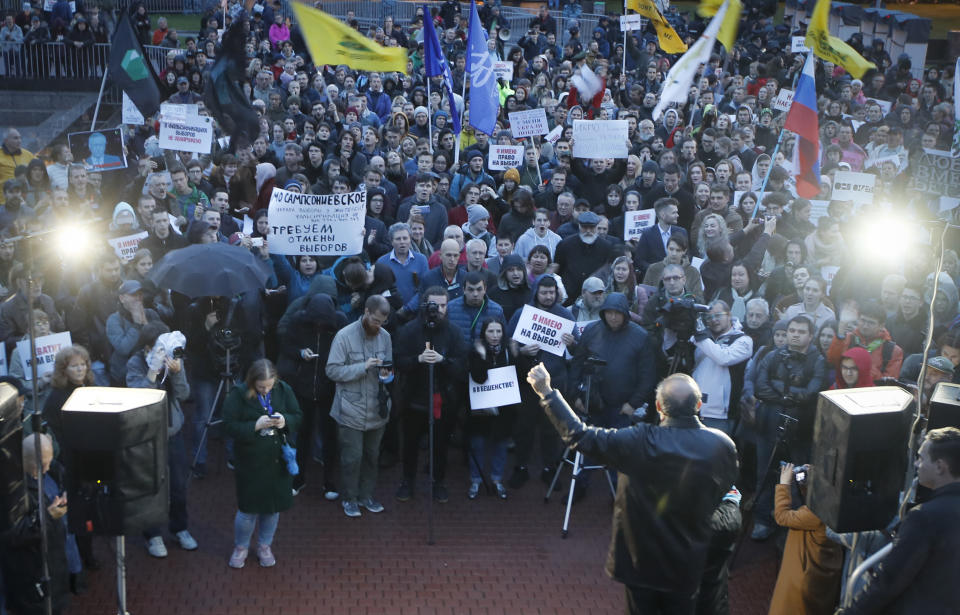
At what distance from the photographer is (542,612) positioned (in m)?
7.17

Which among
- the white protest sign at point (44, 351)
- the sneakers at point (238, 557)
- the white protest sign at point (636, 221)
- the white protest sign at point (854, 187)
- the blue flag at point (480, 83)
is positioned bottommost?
the sneakers at point (238, 557)

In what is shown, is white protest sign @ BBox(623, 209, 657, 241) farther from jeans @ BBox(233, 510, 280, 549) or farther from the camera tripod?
jeans @ BBox(233, 510, 280, 549)

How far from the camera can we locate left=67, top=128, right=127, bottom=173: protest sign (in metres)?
13.5

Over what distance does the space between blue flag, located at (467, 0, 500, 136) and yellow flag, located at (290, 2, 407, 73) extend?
1.14 m

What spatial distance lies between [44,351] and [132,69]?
648 cm

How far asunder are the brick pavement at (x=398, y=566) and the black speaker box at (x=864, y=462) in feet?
8.06

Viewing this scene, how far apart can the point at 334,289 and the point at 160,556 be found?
2.79 metres

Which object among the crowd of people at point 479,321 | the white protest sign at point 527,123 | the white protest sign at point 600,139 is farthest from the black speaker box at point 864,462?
the white protest sign at point 527,123

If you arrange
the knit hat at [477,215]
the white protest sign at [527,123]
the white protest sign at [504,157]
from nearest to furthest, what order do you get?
the knit hat at [477,215] → the white protest sign at [504,157] → the white protest sign at [527,123]

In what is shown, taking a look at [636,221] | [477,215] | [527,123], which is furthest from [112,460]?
[527,123]

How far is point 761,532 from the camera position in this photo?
833 cm

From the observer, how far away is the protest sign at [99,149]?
13484 millimetres

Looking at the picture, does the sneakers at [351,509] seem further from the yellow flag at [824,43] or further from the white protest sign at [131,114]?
the white protest sign at [131,114]

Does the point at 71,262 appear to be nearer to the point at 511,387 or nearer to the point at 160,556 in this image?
the point at 160,556
